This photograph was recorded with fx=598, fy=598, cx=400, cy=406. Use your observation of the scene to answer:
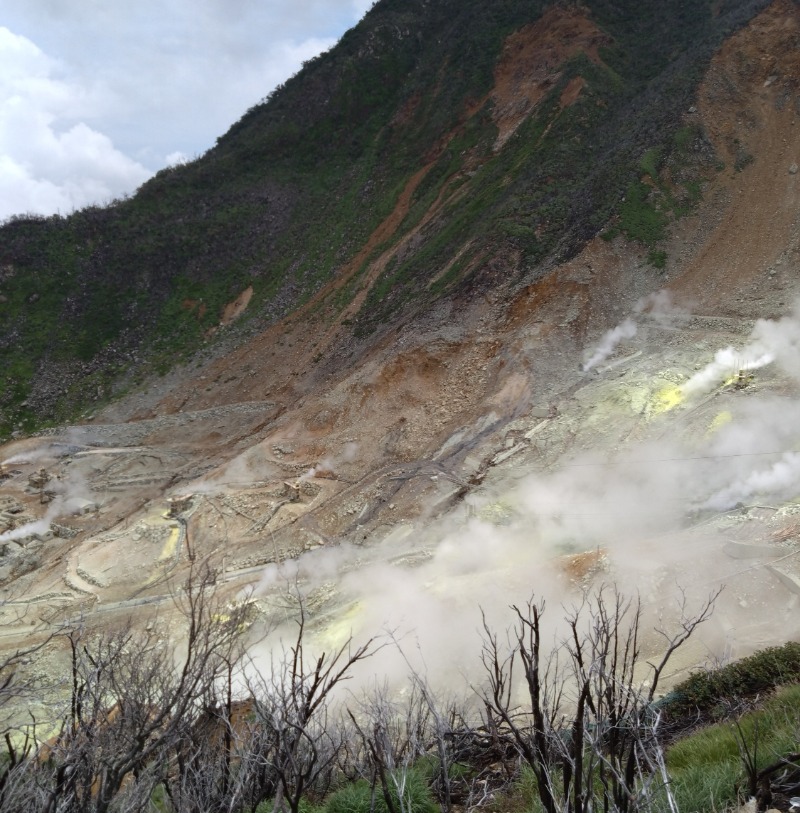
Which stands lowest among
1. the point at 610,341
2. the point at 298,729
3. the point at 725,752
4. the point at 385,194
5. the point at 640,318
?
the point at 725,752

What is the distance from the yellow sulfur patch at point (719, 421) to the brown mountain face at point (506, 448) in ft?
0.14

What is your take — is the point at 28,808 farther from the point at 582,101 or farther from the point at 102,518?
the point at 582,101

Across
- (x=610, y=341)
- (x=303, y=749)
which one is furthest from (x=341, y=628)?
(x=610, y=341)

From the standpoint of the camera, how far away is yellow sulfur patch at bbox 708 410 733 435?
14.0 metres

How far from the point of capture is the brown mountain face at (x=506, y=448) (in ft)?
39.3

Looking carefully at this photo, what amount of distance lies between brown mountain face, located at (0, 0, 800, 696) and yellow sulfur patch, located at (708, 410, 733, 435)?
42 millimetres

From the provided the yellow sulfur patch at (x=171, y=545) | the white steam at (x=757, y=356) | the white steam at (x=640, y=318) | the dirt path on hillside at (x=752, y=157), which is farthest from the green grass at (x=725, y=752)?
the dirt path on hillside at (x=752, y=157)

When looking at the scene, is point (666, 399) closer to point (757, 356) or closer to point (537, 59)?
point (757, 356)

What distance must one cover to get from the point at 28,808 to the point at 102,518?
14993mm

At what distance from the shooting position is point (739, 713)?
7.12 meters

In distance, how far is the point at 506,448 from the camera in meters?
15.9

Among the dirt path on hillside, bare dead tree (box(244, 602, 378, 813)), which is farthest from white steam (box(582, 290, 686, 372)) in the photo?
bare dead tree (box(244, 602, 378, 813))

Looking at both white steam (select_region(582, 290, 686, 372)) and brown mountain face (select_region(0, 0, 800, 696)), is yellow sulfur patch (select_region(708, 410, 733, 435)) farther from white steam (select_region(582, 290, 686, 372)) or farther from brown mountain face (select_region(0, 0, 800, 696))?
white steam (select_region(582, 290, 686, 372))

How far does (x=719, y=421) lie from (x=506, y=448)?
5088mm
